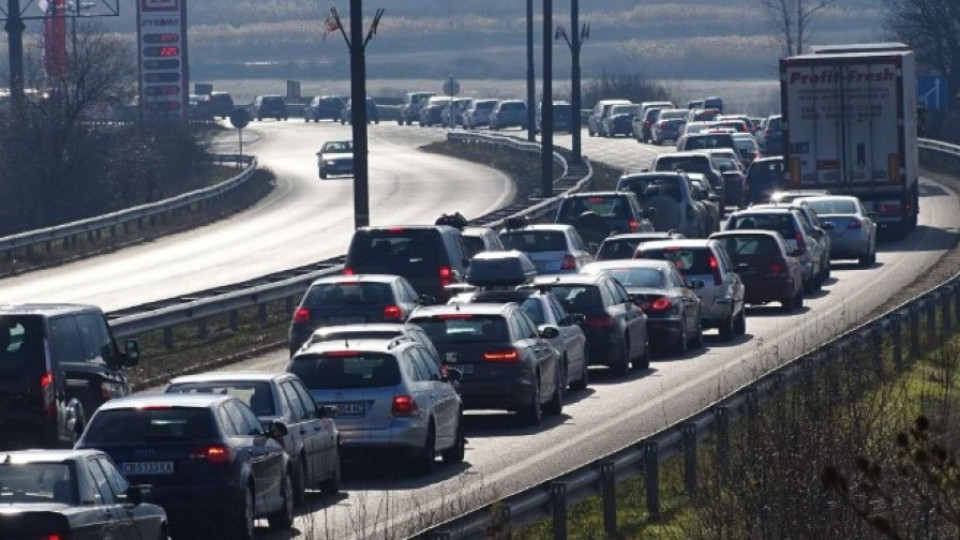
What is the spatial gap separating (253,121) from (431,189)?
5249cm

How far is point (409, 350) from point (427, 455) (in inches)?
43.6

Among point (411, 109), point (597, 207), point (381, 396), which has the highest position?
point (411, 109)

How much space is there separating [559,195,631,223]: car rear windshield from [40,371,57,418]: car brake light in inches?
950

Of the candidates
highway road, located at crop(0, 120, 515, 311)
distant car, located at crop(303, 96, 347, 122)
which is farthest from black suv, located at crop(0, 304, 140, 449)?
distant car, located at crop(303, 96, 347, 122)

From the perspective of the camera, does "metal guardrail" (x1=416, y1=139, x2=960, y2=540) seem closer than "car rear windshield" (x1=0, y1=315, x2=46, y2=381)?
Yes

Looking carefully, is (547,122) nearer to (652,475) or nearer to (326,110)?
(652,475)

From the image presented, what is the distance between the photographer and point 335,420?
70.4 ft

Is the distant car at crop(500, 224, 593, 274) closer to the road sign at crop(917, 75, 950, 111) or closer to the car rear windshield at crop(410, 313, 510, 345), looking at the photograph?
the car rear windshield at crop(410, 313, 510, 345)

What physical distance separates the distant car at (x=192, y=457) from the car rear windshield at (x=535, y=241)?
1979 centimetres

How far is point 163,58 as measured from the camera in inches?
3871

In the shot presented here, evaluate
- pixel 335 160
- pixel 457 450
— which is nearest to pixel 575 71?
pixel 335 160

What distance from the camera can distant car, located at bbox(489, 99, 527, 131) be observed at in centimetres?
10794

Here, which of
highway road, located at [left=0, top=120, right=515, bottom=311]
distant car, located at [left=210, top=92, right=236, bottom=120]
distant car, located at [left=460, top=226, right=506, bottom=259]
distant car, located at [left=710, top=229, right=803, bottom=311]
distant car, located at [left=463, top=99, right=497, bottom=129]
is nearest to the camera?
distant car, located at [left=460, top=226, right=506, bottom=259]

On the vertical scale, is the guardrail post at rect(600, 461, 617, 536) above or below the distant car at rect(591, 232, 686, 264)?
below
